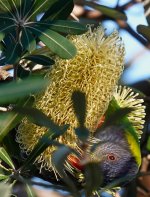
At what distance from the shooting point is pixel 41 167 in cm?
114

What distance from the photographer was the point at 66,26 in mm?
1124

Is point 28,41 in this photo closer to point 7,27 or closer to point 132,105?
point 7,27

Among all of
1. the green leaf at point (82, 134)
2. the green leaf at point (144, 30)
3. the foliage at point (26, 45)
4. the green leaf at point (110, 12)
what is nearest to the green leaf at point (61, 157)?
the green leaf at point (82, 134)

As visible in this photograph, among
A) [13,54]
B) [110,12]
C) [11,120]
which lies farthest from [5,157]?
[110,12]

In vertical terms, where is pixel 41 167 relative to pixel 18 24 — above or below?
below

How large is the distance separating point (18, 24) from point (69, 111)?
212mm

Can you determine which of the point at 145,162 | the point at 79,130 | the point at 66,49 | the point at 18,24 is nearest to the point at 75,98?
the point at 79,130

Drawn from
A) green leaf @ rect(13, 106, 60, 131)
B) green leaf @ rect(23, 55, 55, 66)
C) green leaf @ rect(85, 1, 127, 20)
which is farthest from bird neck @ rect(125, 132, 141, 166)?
green leaf @ rect(85, 1, 127, 20)

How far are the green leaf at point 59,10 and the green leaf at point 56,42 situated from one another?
0.07 m

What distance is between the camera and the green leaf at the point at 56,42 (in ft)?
3.48

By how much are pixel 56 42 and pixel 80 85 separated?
0.32 ft

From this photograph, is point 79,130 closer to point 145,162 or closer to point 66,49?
point 66,49

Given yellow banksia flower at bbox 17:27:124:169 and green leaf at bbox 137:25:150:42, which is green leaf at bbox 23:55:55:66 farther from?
green leaf at bbox 137:25:150:42

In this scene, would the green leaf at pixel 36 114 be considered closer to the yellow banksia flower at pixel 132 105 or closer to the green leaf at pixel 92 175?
the green leaf at pixel 92 175
